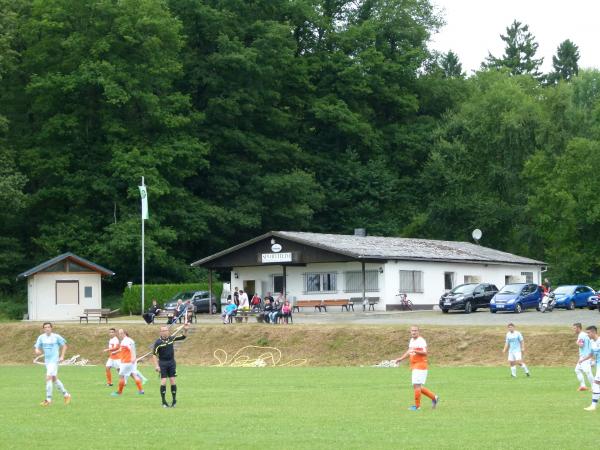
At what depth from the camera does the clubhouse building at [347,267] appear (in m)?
59.9

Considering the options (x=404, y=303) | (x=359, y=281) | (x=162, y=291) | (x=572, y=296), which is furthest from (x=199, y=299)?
(x=572, y=296)

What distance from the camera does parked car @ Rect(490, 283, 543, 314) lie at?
5541 centimetres

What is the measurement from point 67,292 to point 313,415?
145 ft

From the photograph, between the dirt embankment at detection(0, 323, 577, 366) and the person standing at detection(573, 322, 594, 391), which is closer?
the person standing at detection(573, 322, 594, 391)

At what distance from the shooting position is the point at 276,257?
61250 mm

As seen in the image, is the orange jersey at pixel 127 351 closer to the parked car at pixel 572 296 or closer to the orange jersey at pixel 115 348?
the orange jersey at pixel 115 348

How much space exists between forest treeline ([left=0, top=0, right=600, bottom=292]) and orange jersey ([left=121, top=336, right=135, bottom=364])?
40.5 m

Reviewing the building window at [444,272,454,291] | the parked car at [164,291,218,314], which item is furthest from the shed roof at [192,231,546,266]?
the parked car at [164,291,218,314]

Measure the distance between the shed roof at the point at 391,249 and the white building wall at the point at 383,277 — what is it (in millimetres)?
625

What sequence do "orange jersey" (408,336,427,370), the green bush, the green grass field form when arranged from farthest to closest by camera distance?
the green bush
"orange jersey" (408,336,427,370)
the green grass field

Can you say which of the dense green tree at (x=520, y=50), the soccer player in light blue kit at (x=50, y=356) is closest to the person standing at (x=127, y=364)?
the soccer player in light blue kit at (x=50, y=356)

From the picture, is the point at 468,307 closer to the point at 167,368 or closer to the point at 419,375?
the point at 167,368

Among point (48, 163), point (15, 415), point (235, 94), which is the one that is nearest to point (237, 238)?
point (235, 94)

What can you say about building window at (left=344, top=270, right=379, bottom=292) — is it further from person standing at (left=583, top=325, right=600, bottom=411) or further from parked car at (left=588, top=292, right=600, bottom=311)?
person standing at (left=583, top=325, right=600, bottom=411)
